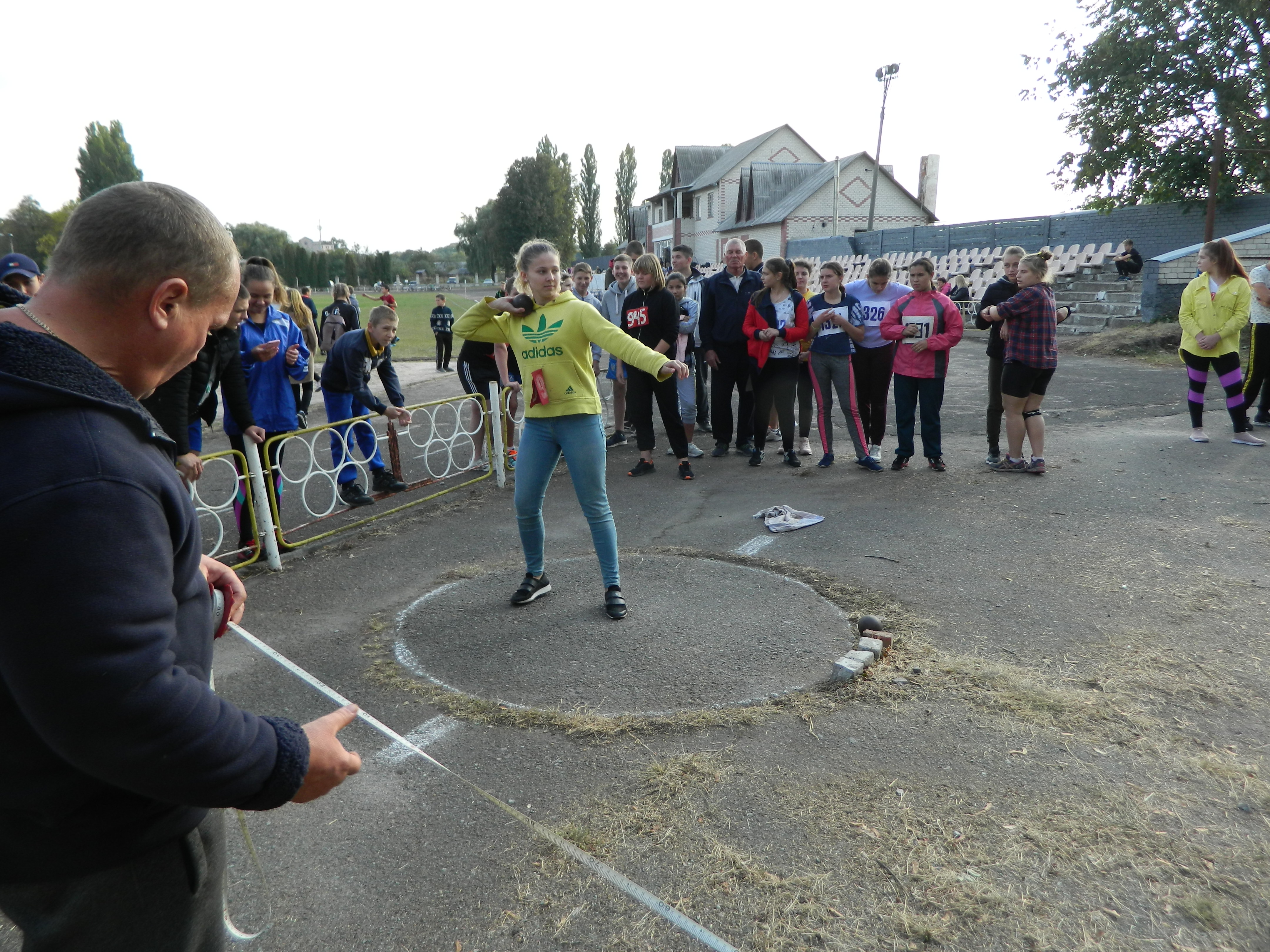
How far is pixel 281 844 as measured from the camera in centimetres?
296

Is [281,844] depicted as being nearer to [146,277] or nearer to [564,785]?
[564,785]

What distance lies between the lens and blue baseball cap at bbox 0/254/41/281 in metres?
6.12

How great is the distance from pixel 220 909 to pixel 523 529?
3552 millimetres

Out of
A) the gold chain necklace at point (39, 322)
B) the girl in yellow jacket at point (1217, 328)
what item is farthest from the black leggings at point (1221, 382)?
the gold chain necklace at point (39, 322)

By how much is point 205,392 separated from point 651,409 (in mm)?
4547

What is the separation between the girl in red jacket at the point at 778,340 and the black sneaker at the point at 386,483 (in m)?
3.68

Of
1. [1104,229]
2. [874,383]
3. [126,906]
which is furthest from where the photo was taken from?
[1104,229]

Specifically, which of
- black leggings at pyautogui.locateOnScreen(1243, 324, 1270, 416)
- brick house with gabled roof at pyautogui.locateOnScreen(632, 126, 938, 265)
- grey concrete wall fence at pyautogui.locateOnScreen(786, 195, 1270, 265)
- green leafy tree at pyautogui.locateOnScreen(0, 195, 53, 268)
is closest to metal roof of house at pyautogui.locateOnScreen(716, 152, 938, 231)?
brick house with gabled roof at pyautogui.locateOnScreen(632, 126, 938, 265)

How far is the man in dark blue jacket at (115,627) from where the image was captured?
1.06 m

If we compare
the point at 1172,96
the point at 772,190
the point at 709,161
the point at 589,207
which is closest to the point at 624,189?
the point at 589,207

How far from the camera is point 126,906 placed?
4.43 ft

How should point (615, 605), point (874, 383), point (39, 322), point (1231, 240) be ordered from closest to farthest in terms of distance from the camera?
1. point (39, 322)
2. point (615, 605)
3. point (874, 383)
4. point (1231, 240)

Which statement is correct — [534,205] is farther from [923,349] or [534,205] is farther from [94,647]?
[94,647]

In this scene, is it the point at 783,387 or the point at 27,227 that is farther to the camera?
the point at 27,227
